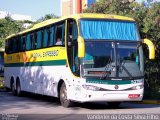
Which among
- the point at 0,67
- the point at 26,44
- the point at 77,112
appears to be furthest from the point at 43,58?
the point at 0,67

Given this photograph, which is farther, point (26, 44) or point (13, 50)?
point (13, 50)

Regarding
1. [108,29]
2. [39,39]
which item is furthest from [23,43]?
[108,29]

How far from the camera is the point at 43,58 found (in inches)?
738

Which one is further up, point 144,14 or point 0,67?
point 144,14

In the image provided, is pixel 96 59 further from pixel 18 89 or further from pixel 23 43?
pixel 18 89

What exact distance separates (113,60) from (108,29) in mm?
1288

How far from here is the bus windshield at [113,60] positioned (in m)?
14.7

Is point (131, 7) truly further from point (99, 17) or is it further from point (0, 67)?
point (0, 67)

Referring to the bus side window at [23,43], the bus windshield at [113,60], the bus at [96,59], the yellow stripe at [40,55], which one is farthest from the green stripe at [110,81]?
the bus side window at [23,43]

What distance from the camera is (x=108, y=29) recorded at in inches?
611

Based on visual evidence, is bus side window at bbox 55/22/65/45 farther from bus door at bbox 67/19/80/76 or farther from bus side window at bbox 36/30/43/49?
bus side window at bbox 36/30/43/49

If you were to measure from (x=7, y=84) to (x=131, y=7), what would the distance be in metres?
8.89

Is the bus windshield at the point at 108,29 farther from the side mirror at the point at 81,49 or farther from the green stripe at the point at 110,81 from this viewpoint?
the green stripe at the point at 110,81

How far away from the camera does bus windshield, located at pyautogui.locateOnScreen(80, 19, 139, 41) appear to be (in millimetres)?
15156
